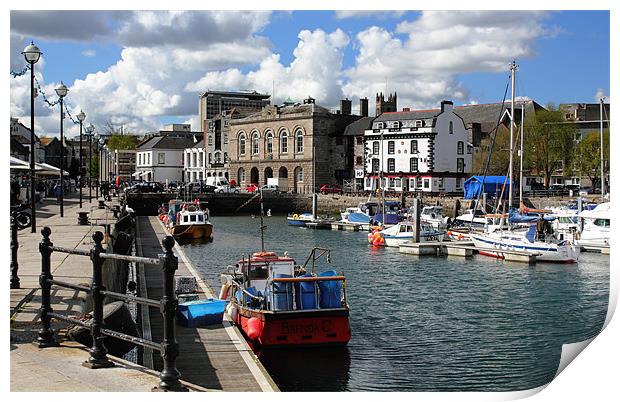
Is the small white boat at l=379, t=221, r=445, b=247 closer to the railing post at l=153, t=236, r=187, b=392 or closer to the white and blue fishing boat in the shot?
the white and blue fishing boat

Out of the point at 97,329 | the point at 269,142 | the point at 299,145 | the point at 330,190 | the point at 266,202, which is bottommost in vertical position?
the point at 97,329

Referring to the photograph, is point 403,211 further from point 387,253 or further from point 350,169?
point 350,169

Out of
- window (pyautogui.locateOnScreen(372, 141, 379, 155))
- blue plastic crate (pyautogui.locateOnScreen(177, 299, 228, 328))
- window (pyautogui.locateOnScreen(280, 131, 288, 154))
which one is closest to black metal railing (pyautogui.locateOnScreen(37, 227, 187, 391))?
blue plastic crate (pyautogui.locateOnScreen(177, 299, 228, 328))

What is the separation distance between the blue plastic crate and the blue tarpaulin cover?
165 feet

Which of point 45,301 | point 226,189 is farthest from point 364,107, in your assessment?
point 45,301

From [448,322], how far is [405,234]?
76.1 ft

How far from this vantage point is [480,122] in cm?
9838

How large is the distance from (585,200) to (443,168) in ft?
76.7

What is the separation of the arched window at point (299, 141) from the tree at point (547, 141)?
27.2 meters

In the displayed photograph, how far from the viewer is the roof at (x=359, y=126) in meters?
90.2

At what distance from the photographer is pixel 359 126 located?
91.4 metres

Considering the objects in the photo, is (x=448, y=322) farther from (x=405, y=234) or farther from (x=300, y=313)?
(x=405, y=234)
